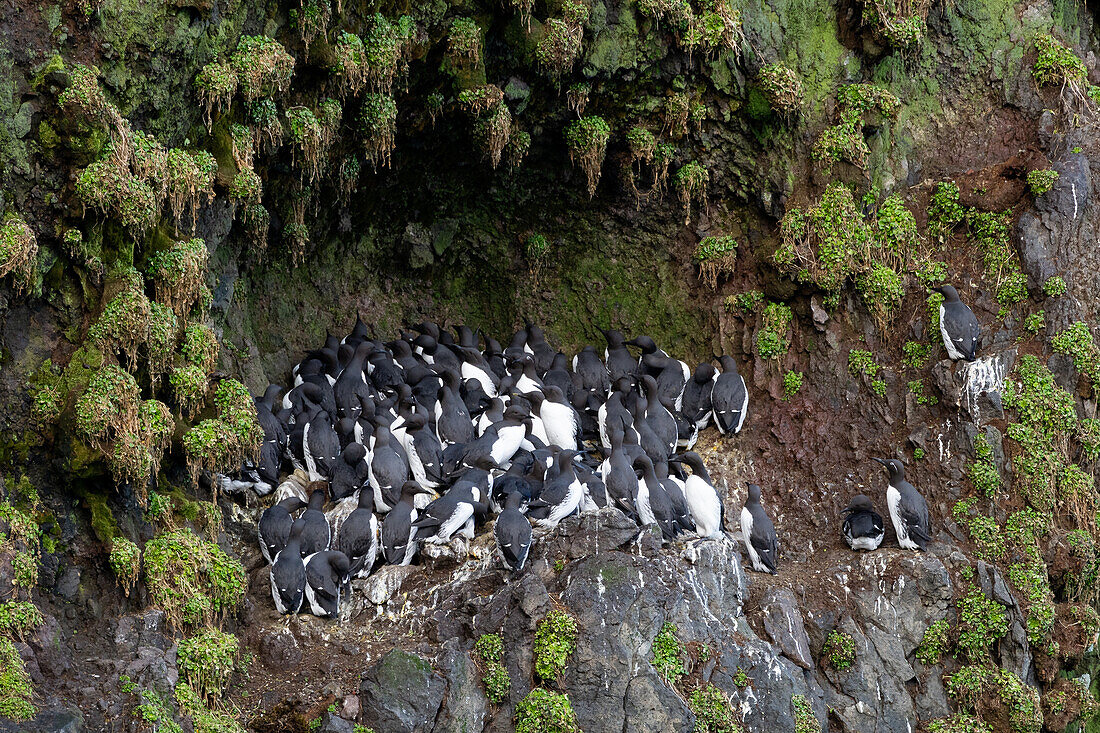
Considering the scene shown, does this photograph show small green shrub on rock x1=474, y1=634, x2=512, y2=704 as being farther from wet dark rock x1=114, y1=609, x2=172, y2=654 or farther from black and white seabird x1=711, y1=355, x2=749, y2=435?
black and white seabird x1=711, y1=355, x2=749, y2=435

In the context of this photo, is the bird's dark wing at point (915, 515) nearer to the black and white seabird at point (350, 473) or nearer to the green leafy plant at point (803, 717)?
the green leafy plant at point (803, 717)

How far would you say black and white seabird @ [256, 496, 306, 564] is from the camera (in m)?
10.3

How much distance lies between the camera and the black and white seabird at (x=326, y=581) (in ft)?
31.9

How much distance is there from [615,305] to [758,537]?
442cm

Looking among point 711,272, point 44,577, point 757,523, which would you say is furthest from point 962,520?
point 44,577

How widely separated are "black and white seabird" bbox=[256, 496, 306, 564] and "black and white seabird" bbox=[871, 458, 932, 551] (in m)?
5.91

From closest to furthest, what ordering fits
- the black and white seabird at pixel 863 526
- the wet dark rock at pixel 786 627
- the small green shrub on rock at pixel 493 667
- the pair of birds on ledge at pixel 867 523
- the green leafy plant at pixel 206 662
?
the green leafy plant at pixel 206 662
the small green shrub on rock at pixel 493 667
the wet dark rock at pixel 786 627
the pair of birds on ledge at pixel 867 523
the black and white seabird at pixel 863 526

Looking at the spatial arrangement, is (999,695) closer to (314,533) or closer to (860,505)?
(860,505)

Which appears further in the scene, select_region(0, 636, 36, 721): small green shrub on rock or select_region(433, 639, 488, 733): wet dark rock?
select_region(433, 639, 488, 733): wet dark rock

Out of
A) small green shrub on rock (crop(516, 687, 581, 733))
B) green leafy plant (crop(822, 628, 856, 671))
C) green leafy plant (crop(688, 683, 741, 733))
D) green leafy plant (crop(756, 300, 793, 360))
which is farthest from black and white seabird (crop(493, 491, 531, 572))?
green leafy plant (crop(756, 300, 793, 360))

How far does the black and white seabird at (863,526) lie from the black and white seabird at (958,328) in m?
1.92

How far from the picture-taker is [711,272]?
13727 millimetres

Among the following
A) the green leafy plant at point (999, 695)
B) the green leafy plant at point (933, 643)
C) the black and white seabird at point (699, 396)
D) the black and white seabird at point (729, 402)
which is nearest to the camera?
the green leafy plant at point (999, 695)

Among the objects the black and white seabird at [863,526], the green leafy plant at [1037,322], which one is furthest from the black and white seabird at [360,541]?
the green leafy plant at [1037,322]
